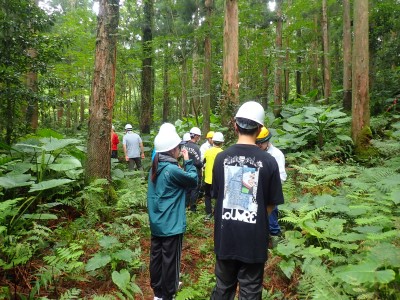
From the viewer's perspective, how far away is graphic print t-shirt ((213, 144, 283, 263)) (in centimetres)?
244

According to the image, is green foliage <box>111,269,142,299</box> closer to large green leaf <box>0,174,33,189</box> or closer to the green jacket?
the green jacket

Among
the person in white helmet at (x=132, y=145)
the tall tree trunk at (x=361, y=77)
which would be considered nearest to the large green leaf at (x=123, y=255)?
the person in white helmet at (x=132, y=145)

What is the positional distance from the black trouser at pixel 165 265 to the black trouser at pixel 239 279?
39.7 inches

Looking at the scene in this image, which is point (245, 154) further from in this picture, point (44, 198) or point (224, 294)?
point (44, 198)

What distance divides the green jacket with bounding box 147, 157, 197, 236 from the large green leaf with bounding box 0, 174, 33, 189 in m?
2.30

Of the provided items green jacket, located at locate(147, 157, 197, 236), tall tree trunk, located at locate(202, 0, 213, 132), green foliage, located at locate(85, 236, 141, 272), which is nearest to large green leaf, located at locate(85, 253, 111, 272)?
green foliage, located at locate(85, 236, 141, 272)

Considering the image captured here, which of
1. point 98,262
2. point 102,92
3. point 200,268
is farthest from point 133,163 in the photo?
point 98,262

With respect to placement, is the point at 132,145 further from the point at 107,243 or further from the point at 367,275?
the point at 367,275

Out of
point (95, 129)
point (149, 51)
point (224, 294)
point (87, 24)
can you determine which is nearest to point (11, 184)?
point (95, 129)

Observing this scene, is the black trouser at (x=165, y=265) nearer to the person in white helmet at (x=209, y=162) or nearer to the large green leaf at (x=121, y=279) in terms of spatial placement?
the large green leaf at (x=121, y=279)

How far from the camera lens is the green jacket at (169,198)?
351cm

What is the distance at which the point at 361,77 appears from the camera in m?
8.47

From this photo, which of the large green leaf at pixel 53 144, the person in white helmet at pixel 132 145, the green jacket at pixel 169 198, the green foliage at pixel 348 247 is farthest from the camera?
the person in white helmet at pixel 132 145

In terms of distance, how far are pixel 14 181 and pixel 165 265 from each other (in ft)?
9.20
